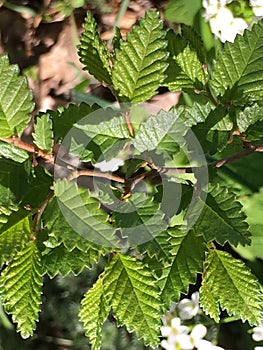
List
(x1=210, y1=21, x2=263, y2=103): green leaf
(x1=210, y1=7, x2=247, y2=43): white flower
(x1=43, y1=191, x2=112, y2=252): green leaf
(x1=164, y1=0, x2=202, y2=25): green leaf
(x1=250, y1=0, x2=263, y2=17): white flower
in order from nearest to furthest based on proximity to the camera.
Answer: (x1=43, y1=191, x2=112, y2=252): green leaf, (x1=210, y1=21, x2=263, y2=103): green leaf, (x1=250, y1=0, x2=263, y2=17): white flower, (x1=210, y1=7, x2=247, y2=43): white flower, (x1=164, y1=0, x2=202, y2=25): green leaf

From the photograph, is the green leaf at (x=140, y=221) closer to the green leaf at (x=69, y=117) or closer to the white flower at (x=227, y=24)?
the green leaf at (x=69, y=117)

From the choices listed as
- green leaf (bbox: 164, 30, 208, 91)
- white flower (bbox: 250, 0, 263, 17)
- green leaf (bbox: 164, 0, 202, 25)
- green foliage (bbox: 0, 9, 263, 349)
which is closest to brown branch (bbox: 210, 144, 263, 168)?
green foliage (bbox: 0, 9, 263, 349)

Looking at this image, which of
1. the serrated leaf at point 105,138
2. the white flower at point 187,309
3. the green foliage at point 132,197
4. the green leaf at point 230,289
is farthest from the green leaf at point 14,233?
the white flower at point 187,309

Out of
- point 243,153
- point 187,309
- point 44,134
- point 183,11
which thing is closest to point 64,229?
point 44,134

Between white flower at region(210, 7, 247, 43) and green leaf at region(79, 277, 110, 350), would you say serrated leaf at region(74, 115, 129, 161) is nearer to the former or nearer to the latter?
green leaf at region(79, 277, 110, 350)

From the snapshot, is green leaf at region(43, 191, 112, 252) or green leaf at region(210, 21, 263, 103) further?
green leaf at region(210, 21, 263, 103)

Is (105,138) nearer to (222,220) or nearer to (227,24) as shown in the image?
(222,220)

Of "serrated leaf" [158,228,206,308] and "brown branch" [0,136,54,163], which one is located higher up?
"brown branch" [0,136,54,163]
